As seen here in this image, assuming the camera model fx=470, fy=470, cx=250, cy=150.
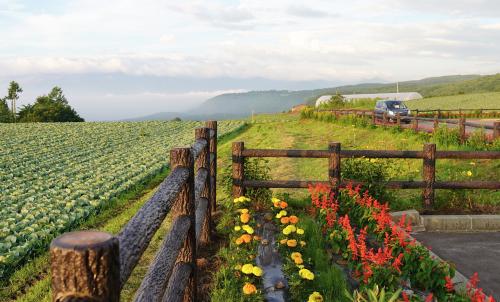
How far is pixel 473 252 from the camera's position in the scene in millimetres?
6707

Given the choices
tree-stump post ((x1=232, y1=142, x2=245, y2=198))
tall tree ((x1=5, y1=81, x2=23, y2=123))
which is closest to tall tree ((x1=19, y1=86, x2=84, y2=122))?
tall tree ((x1=5, y1=81, x2=23, y2=123))

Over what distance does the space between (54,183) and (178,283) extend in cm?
1174

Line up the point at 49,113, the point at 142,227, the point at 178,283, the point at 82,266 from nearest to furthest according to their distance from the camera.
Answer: the point at 82,266
the point at 142,227
the point at 178,283
the point at 49,113

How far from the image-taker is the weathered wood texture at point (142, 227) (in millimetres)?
2090

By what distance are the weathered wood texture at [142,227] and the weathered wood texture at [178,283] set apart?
793 millimetres

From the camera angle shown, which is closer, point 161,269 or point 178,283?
point 161,269

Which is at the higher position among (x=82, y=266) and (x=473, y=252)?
(x=82, y=266)

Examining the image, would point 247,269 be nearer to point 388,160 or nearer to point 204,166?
point 204,166

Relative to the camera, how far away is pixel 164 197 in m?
3.18

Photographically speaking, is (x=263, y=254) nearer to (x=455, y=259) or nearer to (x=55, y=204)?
(x=455, y=259)

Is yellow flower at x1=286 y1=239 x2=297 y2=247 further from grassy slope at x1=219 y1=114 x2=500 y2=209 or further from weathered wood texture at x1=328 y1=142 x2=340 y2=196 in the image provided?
grassy slope at x1=219 y1=114 x2=500 y2=209

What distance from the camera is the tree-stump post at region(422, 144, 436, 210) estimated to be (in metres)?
8.45

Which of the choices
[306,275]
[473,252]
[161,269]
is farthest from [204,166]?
[473,252]

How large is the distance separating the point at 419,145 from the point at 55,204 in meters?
12.7
